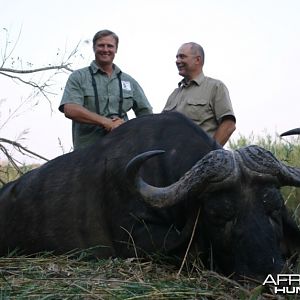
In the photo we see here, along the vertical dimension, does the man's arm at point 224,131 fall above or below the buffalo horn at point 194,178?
above

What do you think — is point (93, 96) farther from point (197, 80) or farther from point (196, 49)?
point (196, 49)

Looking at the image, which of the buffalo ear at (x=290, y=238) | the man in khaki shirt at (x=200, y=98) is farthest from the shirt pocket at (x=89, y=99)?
the buffalo ear at (x=290, y=238)

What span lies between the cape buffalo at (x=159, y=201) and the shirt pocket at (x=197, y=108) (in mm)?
1438

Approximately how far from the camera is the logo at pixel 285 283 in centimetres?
401

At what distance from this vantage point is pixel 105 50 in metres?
7.51

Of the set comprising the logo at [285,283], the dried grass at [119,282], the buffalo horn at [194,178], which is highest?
the buffalo horn at [194,178]

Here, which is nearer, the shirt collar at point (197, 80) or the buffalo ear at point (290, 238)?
the buffalo ear at point (290, 238)

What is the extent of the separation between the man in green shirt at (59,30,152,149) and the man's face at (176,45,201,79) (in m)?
0.58

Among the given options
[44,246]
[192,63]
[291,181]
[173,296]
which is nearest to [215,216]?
[291,181]

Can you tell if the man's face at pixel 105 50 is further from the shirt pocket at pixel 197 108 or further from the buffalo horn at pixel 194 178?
the buffalo horn at pixel 194 178

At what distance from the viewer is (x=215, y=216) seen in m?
4.66

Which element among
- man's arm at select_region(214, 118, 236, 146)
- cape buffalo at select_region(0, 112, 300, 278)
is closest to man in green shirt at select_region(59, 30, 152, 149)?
cape buffalo at select_region(0, 112, 300, 278)

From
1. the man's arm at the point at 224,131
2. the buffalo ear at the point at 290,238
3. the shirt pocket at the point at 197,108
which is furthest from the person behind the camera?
the shirt pocket at the point at 197,108

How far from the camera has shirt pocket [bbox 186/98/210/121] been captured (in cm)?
743
